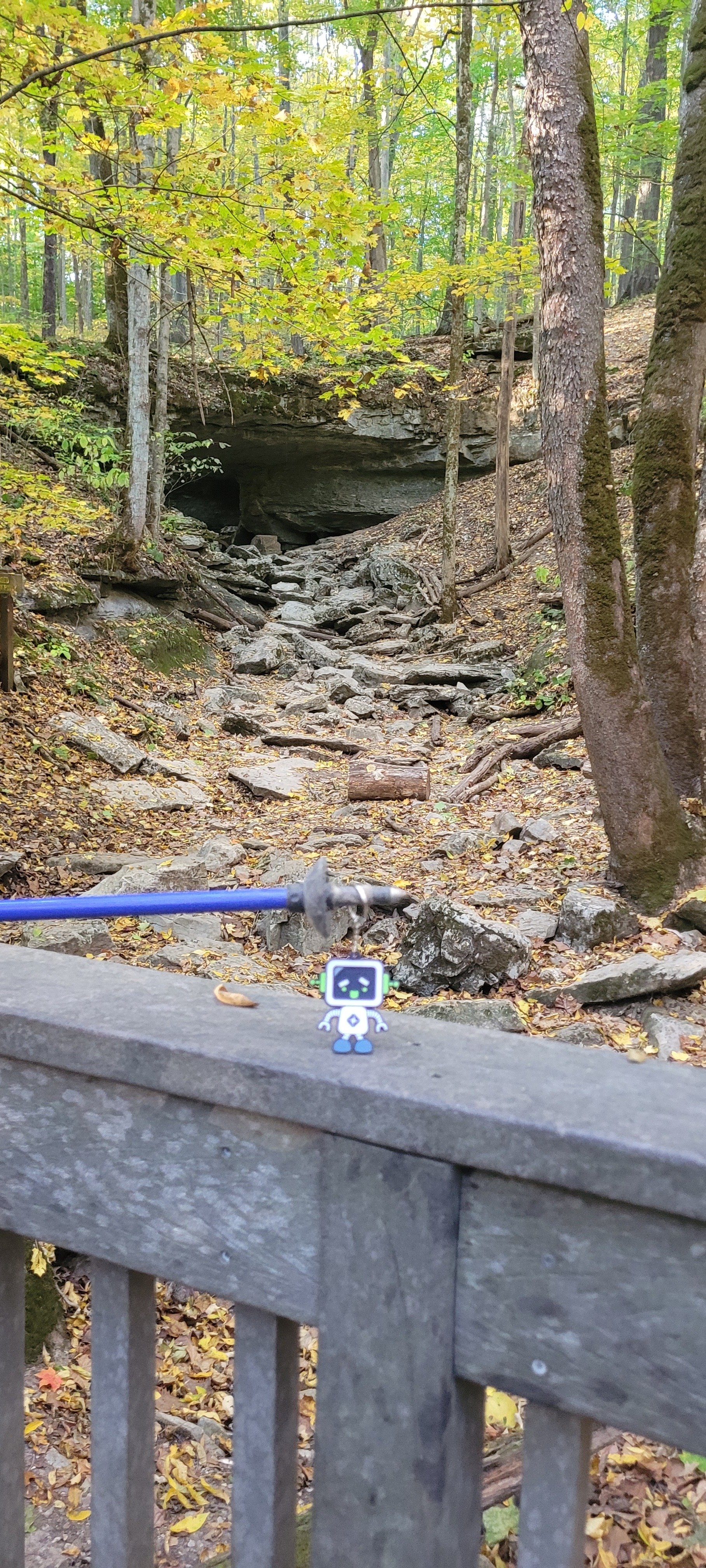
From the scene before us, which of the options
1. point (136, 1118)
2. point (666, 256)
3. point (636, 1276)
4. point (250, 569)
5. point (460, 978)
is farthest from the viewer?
point (250, 569)

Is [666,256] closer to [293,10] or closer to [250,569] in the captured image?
[250,569]

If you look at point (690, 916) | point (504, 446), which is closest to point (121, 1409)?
point (690, 916)

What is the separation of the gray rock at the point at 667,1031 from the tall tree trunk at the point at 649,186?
18415 mm

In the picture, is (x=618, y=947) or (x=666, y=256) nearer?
(x=618, y=947)

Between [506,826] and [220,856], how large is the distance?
7.03ft

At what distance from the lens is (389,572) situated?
17.8 m

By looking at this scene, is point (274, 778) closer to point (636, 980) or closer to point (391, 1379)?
point (636, 980)

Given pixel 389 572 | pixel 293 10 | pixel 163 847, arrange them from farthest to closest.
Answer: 1. pixel 293 10
2. pixel 389 572
3. pixel 163 847

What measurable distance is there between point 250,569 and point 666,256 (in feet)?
47.1

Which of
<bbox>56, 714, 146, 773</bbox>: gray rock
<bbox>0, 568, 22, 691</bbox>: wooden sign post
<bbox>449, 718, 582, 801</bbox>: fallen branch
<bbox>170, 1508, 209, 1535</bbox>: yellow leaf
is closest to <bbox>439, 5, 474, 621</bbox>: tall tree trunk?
<bbox>449, 718, 582, 801</bbox>: fallen branch

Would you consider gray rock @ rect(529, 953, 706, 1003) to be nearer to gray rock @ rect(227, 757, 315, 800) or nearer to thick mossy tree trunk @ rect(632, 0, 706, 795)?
thick mossy tree trunk @ rect(632, 0, 706, 795)

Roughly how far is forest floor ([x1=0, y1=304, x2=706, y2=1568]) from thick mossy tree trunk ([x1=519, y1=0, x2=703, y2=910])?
561 millimetres

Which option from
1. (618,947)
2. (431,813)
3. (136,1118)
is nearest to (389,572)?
(431,813)

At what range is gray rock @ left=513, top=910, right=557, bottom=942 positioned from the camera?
17.1ft
